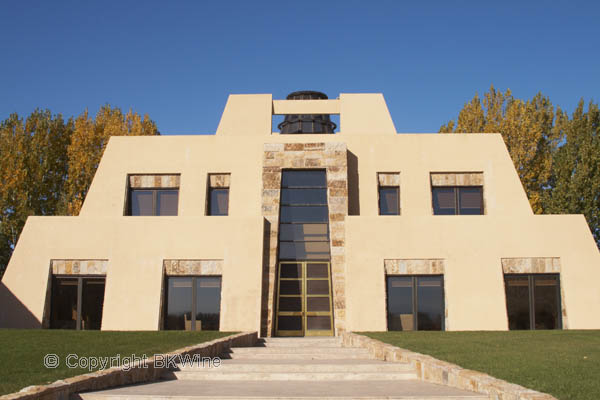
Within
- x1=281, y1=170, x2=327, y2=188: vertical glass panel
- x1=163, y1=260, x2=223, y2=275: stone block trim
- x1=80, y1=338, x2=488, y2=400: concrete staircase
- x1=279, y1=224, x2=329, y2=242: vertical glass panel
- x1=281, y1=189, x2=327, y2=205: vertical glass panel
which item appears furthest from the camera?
x1=281, y1=170, x2=327, y2=188: vertical glass panel

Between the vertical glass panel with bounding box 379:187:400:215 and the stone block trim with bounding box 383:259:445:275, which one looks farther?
the vertical glass panel with bounding box 379:187:400:215

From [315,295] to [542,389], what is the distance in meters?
14.1

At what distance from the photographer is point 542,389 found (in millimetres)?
6895

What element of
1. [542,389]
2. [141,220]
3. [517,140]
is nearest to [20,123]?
[141,220]

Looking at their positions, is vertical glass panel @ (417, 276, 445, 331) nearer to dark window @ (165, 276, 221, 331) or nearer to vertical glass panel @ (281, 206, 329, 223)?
vertical glass panel @ (281, 206, 329, 223)

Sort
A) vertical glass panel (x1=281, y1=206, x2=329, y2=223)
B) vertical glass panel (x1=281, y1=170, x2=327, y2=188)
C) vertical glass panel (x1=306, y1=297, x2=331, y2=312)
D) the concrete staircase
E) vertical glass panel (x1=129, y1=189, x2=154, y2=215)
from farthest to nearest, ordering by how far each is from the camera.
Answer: vertical glass panel (x1=129, y1=189, x2=154, y2=215) < vertical glass panel (x1=281, y1=170, x2=327, y2=188) < vertical glass panel (x1=281, y1=206, x2=329, y2=223) < vertical glass panel (x1=306, y1=297, x2=331, y2=312) < the concrete staircase

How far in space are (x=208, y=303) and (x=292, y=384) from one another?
460 inches

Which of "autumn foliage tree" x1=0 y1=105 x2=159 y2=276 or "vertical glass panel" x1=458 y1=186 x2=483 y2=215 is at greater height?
"autumn foliage tree" x1=0 y1=105 x2=159 y2=276

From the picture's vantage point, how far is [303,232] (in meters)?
22.0

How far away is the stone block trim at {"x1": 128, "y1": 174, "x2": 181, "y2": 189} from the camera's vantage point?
23656mm

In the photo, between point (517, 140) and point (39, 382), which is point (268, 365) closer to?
point (39, 382)

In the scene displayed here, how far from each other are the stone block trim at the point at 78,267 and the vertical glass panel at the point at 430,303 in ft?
37.6

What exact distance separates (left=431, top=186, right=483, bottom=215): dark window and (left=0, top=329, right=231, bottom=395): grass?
41.4 ft

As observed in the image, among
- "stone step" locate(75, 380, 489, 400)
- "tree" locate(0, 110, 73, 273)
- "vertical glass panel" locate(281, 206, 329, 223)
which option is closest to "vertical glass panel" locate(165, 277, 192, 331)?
"vertical glass panel" locate(281, 206, 329, 223)
